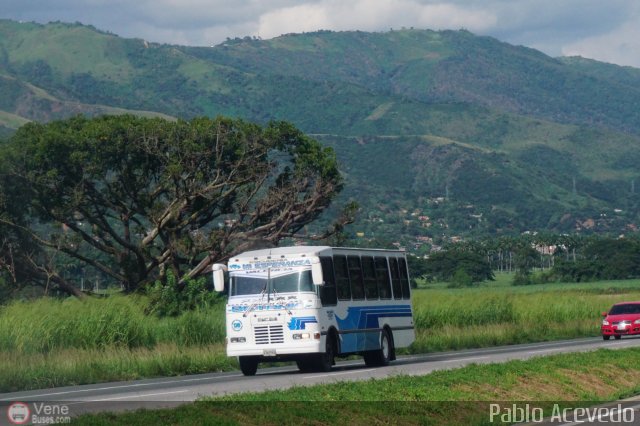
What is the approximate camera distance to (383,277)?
1243 inches

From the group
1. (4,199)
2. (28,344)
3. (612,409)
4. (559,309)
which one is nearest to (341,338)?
(28,344)

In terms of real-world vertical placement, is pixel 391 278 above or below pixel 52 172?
below

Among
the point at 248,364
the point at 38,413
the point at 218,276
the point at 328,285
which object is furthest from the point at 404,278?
the point at 38,413

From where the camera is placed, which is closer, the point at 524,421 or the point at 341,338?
the point at 524,421

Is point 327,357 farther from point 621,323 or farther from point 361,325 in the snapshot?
point 621,323

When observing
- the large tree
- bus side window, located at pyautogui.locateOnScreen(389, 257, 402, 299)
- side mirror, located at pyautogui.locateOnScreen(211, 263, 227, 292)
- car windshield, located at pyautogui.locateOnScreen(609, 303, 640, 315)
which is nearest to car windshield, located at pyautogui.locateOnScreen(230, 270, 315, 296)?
side mirror, located at pyautogui.locateOnScreen(211, 263, 227, 292)

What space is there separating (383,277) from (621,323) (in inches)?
578

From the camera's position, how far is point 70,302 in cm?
3453

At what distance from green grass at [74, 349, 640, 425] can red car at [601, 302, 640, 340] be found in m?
17.8

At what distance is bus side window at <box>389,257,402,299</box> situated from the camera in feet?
105

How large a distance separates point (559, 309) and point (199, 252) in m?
16.6

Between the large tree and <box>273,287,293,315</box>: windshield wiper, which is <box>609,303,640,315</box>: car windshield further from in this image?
<box>273,287,293,315</box>: windshield wiper

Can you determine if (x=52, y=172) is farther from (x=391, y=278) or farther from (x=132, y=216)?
(x=391, y=278)

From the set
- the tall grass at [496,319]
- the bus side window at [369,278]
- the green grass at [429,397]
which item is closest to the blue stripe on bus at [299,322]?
the bus side window at [369,278]
